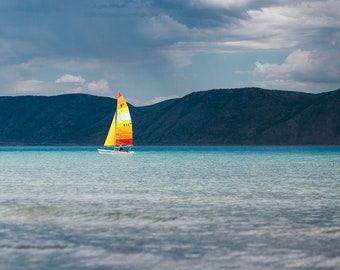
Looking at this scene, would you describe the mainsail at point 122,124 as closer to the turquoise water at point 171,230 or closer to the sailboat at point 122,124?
the sailboat at point 122,124

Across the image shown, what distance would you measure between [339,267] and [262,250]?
2.26 meters

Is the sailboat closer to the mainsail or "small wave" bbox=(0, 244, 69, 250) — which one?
the mainsail

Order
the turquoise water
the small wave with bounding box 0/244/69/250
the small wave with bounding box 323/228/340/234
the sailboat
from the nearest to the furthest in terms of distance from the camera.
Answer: the turquoise water, the small wave with bounding box 0/244/69/250, the small wave with bounding box 323/228/340/234, the sailboat

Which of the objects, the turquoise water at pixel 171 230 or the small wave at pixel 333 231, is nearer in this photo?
the turquoise water at pixel 171 230

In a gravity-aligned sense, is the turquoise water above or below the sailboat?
below

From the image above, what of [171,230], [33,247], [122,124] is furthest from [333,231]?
[122,124]

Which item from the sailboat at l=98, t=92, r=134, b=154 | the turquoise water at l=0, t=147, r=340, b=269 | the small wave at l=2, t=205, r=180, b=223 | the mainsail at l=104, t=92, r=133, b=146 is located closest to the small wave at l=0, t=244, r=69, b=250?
the turquoise water at l=0, t=147, r=340, b=269

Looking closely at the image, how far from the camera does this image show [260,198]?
28609 millimetres

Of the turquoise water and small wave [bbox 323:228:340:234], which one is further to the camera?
small wave [bbox 323:228:340:234]

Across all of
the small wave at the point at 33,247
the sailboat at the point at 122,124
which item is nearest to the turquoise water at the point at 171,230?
the small wave at the point at 33,247

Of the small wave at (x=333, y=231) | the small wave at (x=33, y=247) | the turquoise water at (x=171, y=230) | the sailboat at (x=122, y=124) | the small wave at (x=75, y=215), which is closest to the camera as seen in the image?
the turquoise water at (x=171, y=230)

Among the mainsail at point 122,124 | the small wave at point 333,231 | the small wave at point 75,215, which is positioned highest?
the mainsail at point 122,124

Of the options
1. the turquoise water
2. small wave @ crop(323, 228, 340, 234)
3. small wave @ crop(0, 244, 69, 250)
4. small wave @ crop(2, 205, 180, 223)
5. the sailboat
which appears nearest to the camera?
the turquoise water

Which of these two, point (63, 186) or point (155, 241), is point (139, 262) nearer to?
point (155, 241)
